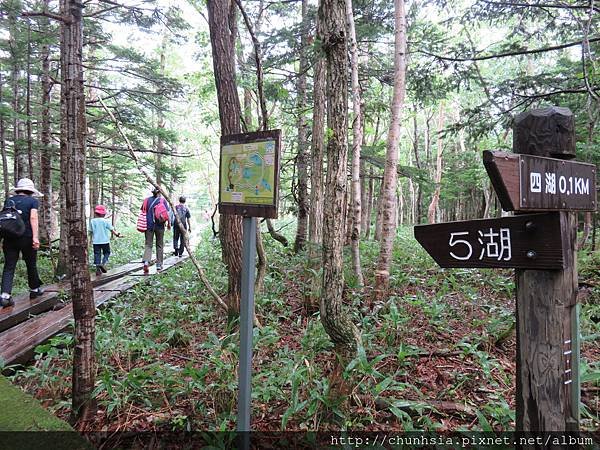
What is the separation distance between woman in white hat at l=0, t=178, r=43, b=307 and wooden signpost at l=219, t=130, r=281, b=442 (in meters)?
5.24

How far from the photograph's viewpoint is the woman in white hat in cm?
606

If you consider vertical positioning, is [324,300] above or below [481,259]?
below

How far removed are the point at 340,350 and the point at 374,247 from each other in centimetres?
860

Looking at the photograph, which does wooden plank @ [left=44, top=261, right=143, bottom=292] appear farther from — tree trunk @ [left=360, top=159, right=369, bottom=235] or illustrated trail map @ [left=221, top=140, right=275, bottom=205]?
tree trunk @ [left=360, top=159, right=369, bottom=235]

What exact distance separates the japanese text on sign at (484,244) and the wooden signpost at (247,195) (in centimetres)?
126

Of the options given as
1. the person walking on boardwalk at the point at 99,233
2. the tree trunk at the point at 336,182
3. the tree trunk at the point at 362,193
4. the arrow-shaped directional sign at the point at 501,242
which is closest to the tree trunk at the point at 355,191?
the tree trunk at the point at 336,182

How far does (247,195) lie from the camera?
2.78 metres

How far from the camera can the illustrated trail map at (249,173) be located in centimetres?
265

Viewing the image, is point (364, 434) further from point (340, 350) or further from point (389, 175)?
point (389, 175)

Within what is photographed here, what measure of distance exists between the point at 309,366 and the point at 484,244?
239 centimetres

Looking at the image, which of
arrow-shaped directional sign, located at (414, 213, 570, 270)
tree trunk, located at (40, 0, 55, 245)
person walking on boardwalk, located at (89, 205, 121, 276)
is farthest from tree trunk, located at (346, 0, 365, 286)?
tree trunk, located at (40, 0, 55, 245)

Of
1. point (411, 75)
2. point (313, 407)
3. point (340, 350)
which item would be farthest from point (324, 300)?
point (411, 75)

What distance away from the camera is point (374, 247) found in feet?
39.7

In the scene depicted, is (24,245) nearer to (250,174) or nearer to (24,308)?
(24,308)
